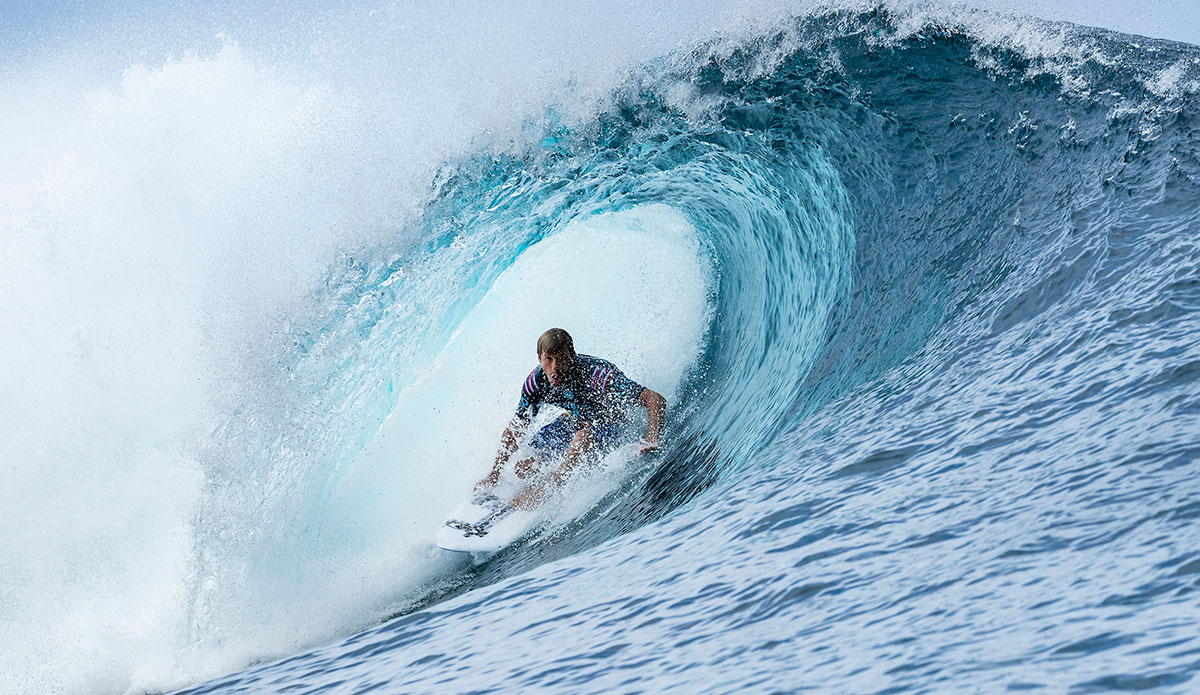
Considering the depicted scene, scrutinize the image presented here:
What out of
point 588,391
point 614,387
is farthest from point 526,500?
point 614,387

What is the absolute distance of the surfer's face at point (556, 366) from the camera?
196 inches

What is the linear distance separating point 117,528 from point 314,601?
1833 millimetres

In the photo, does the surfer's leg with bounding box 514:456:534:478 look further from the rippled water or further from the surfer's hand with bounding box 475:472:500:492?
the rippled water

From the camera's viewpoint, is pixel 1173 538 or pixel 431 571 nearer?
pixel 1173 538

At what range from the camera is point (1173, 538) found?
205cm

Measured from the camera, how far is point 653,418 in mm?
5070

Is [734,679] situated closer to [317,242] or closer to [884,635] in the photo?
[884,635]

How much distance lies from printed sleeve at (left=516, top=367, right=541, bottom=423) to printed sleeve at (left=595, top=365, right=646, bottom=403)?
36 centimetres

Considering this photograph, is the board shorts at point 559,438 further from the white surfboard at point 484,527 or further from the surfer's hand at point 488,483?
the white surfboard at point 484,527

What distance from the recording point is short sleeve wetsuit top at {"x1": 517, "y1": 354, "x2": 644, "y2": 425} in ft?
16.8

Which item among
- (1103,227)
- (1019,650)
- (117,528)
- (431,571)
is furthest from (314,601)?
(1103,227)

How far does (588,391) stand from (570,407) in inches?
5.9

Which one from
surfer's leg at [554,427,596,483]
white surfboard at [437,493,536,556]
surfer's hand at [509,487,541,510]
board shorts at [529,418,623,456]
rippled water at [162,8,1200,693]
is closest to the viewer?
rippled water at [162,8,1200,693]

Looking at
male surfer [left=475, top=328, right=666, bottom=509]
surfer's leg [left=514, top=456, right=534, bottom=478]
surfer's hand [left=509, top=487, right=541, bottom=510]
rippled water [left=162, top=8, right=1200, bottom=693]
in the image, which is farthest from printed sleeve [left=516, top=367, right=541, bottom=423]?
rippled water [left=162, top=8, right=1200, bottom=693]
